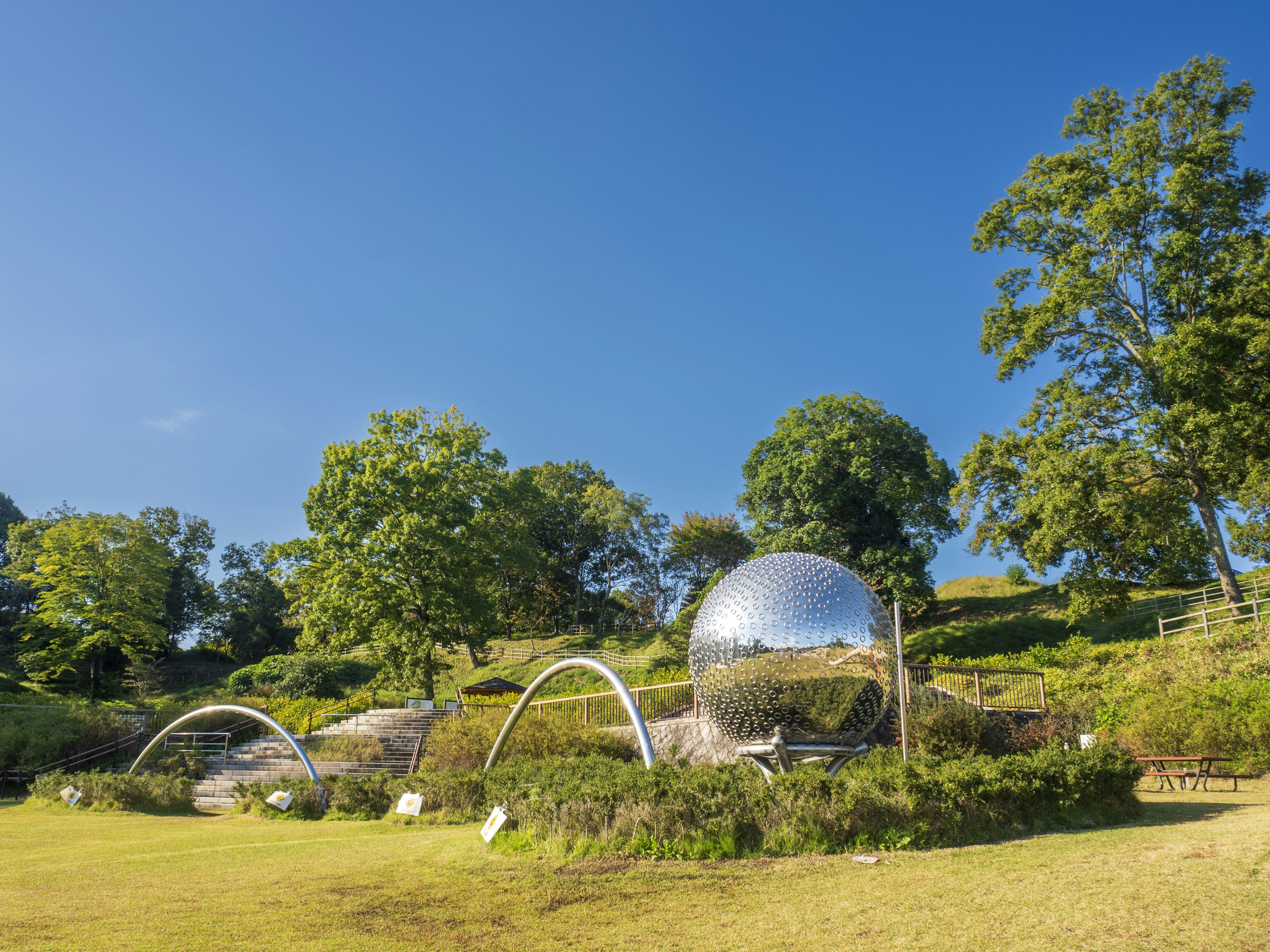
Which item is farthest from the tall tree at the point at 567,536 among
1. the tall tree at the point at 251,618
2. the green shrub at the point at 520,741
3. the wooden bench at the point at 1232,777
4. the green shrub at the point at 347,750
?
the wooden bench at the point at 1232,777

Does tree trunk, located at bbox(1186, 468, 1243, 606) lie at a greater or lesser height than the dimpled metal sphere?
greater

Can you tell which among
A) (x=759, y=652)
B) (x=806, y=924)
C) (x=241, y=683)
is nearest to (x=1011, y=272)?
(x=759, y=652)

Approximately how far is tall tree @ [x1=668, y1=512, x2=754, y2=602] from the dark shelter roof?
24060 millimetres

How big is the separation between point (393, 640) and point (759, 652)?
936 inches

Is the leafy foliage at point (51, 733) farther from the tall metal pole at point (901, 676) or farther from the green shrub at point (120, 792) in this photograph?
the tall metal pole at point (901, 676)

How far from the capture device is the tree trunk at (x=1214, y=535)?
22.1 metres

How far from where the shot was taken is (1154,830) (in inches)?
306

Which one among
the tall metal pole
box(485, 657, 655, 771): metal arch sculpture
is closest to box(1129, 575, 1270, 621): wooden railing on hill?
the tall metal pole

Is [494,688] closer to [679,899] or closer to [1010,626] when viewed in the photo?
[679,899]

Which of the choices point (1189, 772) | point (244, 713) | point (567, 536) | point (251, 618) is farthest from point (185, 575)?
point (1189, 772)

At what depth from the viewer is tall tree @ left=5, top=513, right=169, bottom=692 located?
1678 inches

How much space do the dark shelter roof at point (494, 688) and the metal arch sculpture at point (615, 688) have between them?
1126cm

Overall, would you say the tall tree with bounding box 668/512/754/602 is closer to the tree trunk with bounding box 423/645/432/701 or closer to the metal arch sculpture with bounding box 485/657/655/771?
the tree trunk with bounding box 423/645/432/701

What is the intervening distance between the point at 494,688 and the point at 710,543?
26.8m
